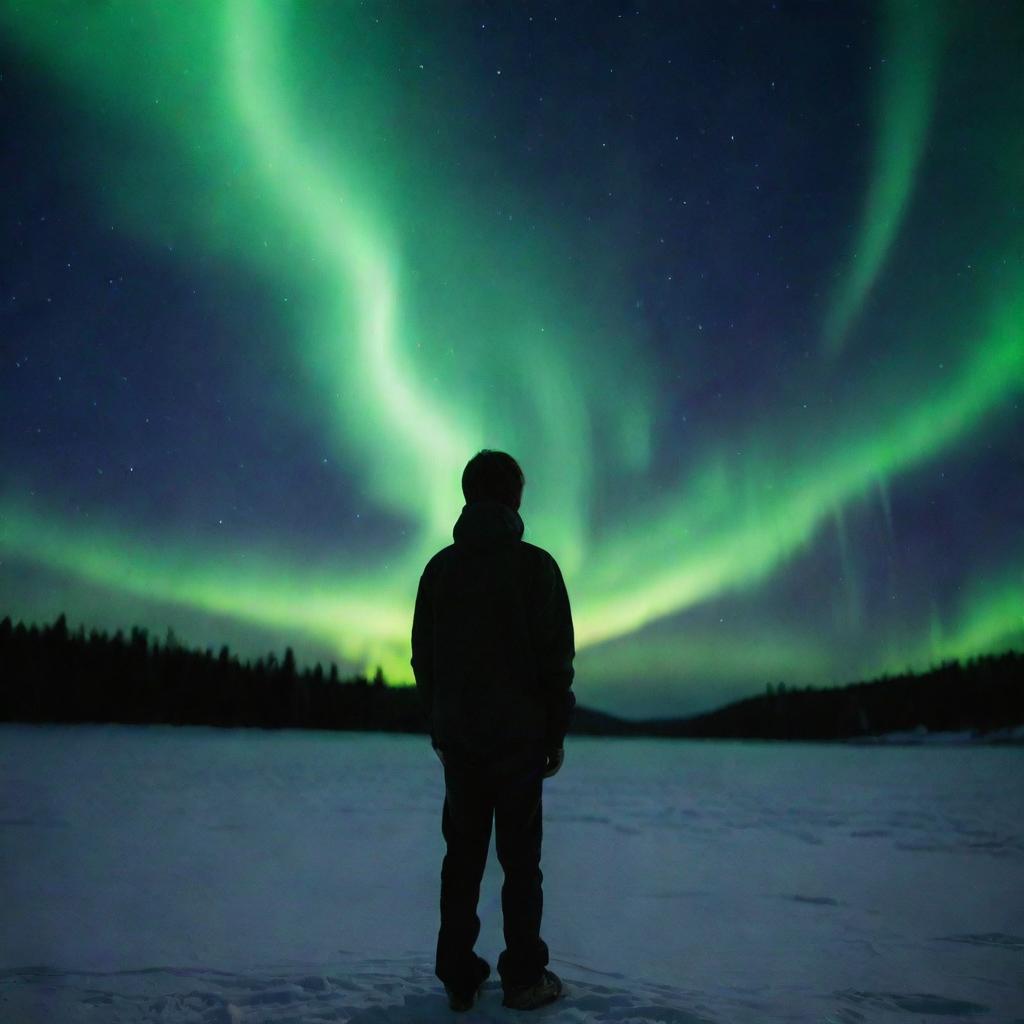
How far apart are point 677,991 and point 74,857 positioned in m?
5.06

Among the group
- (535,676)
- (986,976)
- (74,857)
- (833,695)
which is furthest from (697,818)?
(833,695)

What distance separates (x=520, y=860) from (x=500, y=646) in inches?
34.5

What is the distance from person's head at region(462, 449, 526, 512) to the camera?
11.9 ft

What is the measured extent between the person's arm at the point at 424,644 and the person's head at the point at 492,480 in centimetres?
44

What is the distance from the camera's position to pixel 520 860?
3.21m

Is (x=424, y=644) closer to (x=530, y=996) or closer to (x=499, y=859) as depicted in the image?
(x=499, y=859)

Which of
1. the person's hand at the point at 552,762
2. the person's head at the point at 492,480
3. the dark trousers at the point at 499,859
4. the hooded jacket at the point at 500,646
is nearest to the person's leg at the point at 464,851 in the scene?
the dark trousers at the point at 499,859

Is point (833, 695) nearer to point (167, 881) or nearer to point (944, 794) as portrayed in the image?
point (944, 794)

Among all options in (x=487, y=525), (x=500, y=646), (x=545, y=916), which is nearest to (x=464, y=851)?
(x=500, y=646)

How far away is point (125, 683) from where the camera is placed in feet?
229

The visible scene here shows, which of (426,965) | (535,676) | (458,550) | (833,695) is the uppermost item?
(833,695)

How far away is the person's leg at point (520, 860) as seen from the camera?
314 cm

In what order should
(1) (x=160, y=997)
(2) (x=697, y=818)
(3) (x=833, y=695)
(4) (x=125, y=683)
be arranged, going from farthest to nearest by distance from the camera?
(3) (x=833, y=695) < (4) (x=125, y=683) < (2) (x=697, y=818) < (1) (x=160, y=997)

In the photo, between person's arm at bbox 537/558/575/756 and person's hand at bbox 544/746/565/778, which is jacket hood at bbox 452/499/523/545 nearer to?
person's arm at bbox 537/558/575/756
